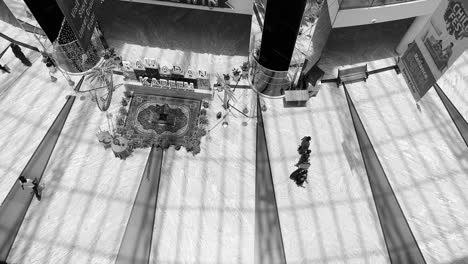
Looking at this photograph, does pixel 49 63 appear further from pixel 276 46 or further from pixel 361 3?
pixel 361 3

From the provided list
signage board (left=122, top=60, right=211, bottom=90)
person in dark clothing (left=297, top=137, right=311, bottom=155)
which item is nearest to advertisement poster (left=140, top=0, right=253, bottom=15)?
signage board (left=122, top=60, right=211, bottom=90)

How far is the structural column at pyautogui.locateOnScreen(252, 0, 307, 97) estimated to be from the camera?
8.67 meters

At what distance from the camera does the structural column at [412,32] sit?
36.4ft

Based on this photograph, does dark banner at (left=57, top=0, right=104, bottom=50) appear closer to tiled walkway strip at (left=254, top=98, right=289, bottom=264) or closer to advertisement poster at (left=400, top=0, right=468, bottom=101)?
tiled walkway strip at (left=254, top=98, right=289, bottom=264)

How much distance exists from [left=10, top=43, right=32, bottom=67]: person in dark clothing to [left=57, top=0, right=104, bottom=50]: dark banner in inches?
139

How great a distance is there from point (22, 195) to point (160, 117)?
4233 mm

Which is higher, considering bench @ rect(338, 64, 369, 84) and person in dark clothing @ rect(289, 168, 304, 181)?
bench @ rect(338, 64, 369, 84)

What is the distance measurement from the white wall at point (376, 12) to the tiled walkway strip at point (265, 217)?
13.6 ft

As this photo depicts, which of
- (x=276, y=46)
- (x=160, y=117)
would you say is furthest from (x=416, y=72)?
(x=160, y=117)

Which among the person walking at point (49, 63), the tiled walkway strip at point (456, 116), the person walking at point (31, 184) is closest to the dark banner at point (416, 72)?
the tiled walkway strip at point (456, 116)

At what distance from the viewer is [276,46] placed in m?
9.70

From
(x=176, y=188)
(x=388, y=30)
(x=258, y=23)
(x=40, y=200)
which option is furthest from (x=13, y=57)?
(x=388, y=30)

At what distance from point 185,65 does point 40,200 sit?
6176 mm

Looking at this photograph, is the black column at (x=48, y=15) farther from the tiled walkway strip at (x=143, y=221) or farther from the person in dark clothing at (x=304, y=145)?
the person in dark clothing at (x=304, y=145)
